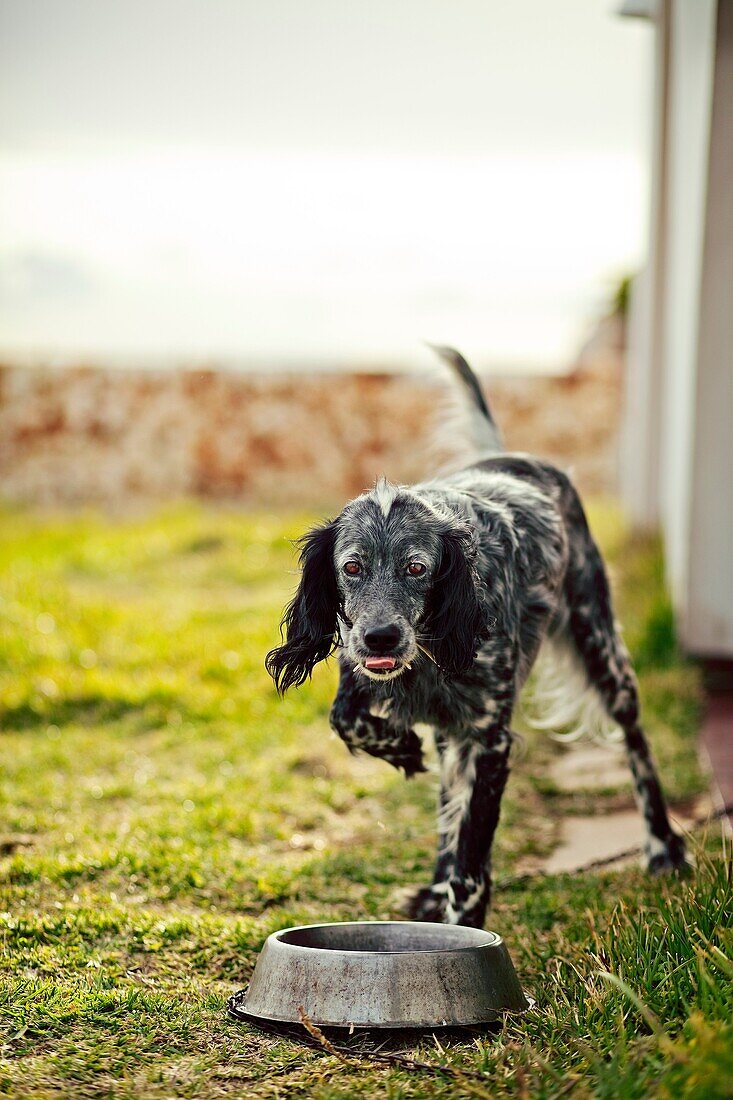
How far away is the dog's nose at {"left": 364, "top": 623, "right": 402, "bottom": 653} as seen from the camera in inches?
124

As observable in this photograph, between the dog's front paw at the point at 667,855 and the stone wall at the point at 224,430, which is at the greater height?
the dog's front paw at the point at 667,855

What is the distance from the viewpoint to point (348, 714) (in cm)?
370

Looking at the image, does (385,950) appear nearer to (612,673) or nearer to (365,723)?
(365,723)

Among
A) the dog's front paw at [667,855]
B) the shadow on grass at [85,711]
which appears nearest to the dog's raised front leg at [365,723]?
the dog's front paw at [667,855]

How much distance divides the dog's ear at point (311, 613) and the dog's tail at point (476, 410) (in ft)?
4.86

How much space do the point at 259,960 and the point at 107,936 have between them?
74cm

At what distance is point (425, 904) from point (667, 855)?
35.3 inches

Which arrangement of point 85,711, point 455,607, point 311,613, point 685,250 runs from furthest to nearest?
point 685,250
point 85,711
point 311,613
point 455,607

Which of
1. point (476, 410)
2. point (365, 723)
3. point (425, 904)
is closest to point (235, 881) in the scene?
point (425, 904)

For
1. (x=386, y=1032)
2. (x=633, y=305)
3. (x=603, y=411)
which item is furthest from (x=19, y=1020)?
(x=603, y=411)

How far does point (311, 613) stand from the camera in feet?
11.5

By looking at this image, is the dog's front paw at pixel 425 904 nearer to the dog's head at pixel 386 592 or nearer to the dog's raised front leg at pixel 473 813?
the dog's raised front leg at pixel 473 813

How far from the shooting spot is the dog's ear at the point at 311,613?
3.43 meters

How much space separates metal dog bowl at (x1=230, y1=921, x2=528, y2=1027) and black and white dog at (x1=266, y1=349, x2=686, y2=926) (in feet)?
2.07
